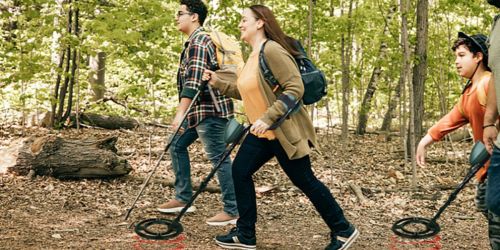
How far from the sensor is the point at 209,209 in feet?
20.3

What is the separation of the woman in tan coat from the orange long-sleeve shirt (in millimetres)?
922

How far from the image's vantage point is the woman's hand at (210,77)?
4.83 meters

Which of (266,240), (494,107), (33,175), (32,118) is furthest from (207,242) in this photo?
(32,118)

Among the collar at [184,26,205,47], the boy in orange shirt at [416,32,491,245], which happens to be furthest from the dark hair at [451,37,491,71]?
the collar at [184,26,205,47]

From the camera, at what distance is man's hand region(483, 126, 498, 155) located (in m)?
3.56

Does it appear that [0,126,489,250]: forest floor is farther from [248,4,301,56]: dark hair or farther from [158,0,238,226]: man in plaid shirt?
[248,4,301,56]: dark hair

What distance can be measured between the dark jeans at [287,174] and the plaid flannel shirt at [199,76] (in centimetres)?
96

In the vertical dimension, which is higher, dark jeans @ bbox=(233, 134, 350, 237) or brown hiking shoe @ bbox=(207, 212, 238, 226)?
dark jeans @ bbox=(233, 134, 350, 237)

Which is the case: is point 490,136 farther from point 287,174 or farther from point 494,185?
point 287,174

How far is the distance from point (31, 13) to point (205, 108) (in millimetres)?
4974

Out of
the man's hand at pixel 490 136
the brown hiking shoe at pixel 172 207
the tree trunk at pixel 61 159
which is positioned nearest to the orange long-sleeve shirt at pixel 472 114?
the man's hand at pixel 490 136

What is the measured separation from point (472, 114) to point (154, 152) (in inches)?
248

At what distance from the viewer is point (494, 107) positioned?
3.54 meters

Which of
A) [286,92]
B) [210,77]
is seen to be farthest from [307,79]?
[210,77]
